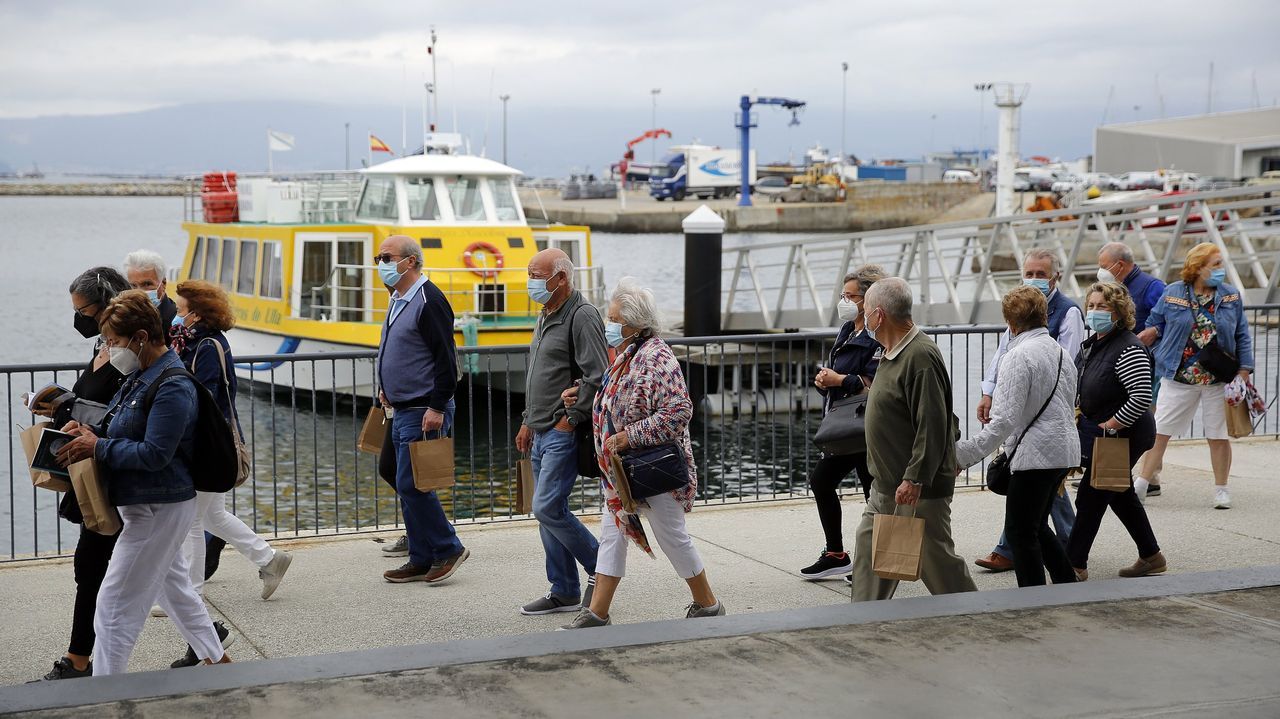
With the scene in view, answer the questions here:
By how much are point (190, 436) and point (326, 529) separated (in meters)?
3.45

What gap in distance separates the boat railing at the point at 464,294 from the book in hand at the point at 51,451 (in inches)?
526

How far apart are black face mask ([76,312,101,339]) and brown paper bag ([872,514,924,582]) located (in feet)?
11.3

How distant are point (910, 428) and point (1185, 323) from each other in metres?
3.62

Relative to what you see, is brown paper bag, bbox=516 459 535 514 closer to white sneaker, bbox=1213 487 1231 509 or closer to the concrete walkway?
the concrete walkway

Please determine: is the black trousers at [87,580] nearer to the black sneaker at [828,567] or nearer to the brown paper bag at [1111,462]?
the black sneaker at [828,567]

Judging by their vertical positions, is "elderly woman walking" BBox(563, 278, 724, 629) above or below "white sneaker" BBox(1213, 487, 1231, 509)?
above

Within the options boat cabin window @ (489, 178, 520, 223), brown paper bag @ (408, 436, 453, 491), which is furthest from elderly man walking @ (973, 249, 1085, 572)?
boat cabin window @ (489, 178, 520, 223)

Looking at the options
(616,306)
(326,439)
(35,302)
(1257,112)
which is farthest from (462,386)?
(1257,112)

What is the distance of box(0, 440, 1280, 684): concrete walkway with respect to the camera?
228 inches

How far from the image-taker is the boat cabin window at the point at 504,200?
21.1 meters

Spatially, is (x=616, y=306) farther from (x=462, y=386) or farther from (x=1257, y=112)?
(x=1257, y=112)

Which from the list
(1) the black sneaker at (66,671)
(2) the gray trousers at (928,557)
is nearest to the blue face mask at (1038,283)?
(2) the gray trousers at (928,557)

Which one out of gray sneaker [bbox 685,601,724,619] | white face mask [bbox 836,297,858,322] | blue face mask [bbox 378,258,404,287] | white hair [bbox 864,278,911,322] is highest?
blue face mask [bbox 378,258,404,287]

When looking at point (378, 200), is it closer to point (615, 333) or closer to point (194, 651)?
point (615, 333)
